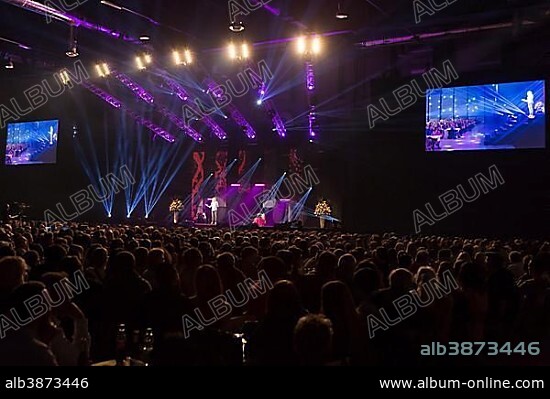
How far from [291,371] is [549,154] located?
1487cm

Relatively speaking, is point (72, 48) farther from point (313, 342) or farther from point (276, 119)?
point (313, 342)

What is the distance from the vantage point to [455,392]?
9.21 feet

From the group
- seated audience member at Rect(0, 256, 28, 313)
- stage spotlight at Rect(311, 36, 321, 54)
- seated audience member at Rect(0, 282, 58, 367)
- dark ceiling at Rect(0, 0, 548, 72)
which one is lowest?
seated audience member at Rect(0, 282, 58, 367)

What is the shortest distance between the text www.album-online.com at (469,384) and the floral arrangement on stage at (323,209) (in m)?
16.8

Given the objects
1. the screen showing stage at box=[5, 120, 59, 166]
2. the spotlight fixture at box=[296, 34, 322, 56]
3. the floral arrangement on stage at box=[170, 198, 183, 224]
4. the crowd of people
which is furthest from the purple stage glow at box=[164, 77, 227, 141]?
the crowd of people

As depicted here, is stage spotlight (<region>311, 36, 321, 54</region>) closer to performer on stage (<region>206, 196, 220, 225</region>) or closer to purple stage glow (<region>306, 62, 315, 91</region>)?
purple stage glow (<region>306, 62, 315, 91</region>)

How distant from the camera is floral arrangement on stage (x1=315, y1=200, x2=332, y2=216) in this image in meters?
19.7

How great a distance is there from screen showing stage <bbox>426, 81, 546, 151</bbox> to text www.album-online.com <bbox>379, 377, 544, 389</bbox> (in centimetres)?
1364

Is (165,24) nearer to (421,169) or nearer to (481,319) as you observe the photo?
(421,169)

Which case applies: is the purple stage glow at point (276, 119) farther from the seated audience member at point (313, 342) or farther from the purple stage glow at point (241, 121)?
the seated audience member at point (313, 342)

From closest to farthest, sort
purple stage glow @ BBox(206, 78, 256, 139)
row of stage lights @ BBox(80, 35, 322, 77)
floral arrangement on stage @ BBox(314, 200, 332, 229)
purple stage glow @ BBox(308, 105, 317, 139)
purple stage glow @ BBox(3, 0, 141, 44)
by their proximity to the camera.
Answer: purple stage glow @ BBox(3, 0, 141, 44) → row of stage lights @ BBox(80, 35, 322, 77) → floral arrangement on stage @ BBox(314, 200, 332, 229) → purple stage glow @ BBox(308, 105, 317, 139) → purple stage glow @ BBox(206, 78, 256, 139)

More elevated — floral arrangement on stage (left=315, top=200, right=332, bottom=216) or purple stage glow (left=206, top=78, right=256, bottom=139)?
purple stage glow (left=206, top=78, right=256, bottom=139)

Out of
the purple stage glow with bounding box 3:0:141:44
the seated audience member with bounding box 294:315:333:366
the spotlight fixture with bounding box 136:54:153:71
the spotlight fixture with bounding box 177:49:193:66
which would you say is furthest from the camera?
the spotlight fixture with bounding box 136:54:153:71

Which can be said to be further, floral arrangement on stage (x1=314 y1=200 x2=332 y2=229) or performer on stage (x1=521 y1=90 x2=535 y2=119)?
floral arrangement on stage (x1=314 y1=200 x2=332 y2=229)
